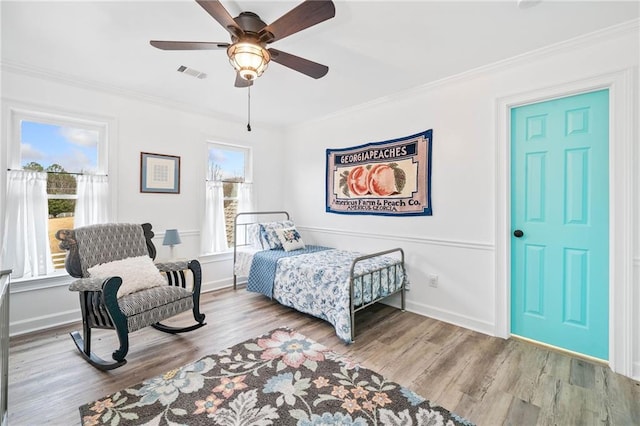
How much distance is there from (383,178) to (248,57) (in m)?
2.17

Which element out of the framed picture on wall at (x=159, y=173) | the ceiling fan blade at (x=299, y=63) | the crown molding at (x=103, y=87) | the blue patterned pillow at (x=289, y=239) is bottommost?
the blue patterned pillow at (x=289, y=239)

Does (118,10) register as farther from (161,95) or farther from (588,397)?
(588,397)

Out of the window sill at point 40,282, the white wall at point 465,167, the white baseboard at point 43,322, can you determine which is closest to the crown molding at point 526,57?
the white wall at point 465,167

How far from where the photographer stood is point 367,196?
3.66 metres

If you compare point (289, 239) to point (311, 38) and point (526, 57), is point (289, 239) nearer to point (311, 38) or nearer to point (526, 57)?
point (311, 38)

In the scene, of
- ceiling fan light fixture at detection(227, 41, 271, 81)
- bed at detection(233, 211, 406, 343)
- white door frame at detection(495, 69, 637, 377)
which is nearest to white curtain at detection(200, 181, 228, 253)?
bed at detection(233, 211, 406, 343)

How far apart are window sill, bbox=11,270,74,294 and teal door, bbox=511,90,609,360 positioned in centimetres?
442

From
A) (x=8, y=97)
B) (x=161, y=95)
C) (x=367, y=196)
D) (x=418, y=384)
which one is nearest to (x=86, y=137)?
(x=8, y=97)

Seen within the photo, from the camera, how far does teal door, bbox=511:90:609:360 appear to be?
221 cm

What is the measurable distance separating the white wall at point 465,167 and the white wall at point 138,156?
195cm

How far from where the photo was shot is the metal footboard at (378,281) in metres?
2.56

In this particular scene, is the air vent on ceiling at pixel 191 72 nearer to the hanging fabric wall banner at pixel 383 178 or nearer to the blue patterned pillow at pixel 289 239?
the hanging fabric wall banner at pixel 383 178

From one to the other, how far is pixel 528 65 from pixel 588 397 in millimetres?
2555

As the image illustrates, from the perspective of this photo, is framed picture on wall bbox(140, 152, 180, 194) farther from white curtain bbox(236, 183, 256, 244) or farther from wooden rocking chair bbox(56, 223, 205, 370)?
white curtain bbox(236, 183, 256, 244)
